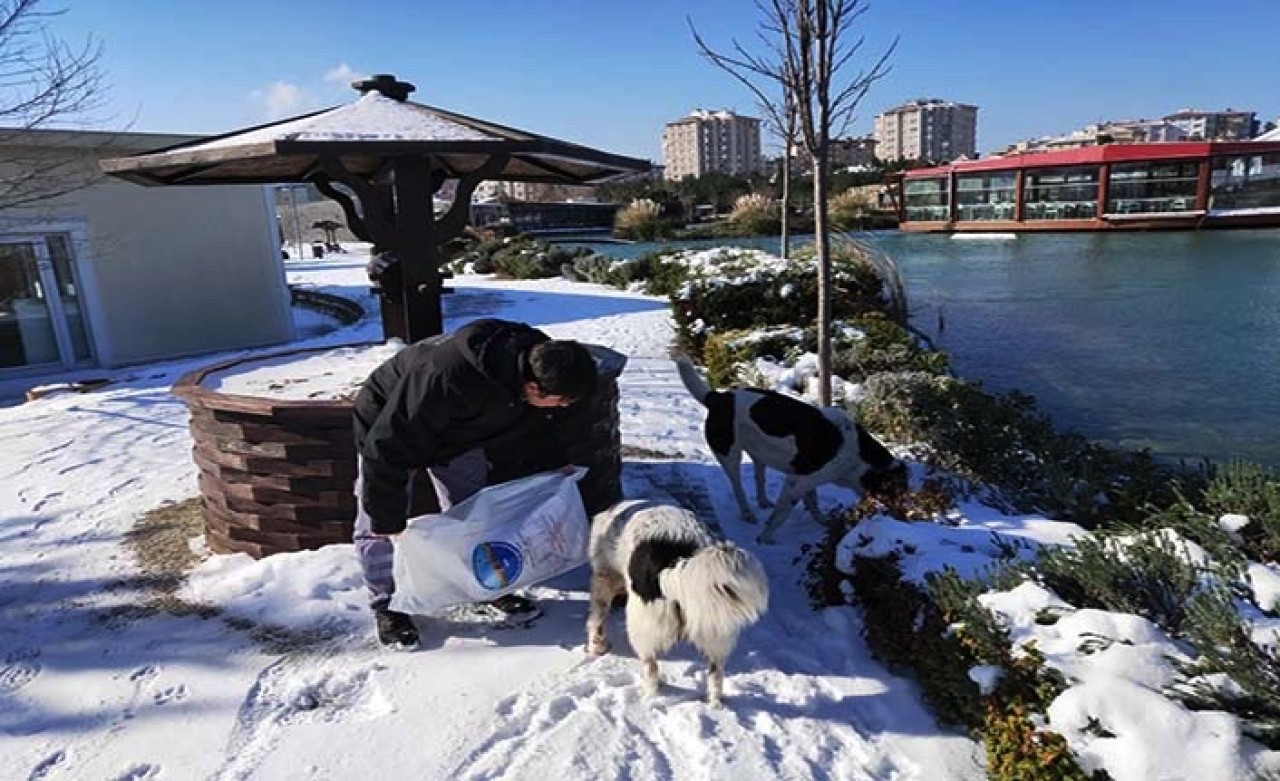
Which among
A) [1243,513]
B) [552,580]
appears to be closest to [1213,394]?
[1243,513]

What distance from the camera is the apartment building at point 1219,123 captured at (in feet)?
245

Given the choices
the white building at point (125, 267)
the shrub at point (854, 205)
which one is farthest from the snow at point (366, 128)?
the shrub at point (854, 205)

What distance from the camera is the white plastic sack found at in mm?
2885

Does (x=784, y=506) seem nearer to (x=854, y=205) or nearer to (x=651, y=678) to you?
(x=651, y=678)

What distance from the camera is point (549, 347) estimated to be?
8.34 feet

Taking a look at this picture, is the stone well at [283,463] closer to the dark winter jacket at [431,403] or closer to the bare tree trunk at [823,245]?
the dark winter jacket at [431,403]

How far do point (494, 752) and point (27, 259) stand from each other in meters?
10.9

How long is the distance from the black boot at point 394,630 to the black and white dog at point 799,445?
1.87m

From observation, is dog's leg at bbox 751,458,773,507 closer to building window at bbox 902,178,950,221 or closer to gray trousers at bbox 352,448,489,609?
gray trousers at bbox 352,448,489,609

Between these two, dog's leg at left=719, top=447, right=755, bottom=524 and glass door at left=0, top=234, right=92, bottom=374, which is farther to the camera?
glass door at left=0, top=234, right=92, bottom=374

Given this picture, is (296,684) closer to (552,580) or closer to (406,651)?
(406,651)

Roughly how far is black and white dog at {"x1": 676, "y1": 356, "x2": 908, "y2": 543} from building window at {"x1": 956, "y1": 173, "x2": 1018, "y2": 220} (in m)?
24.7

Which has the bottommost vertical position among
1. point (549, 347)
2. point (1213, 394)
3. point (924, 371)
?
point (1213, 394)

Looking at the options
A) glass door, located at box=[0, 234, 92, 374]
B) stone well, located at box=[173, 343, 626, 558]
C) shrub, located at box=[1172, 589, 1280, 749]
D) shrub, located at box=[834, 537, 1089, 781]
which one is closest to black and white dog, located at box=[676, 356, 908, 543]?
stone well, located at box=[173, 343, 626, 558]
